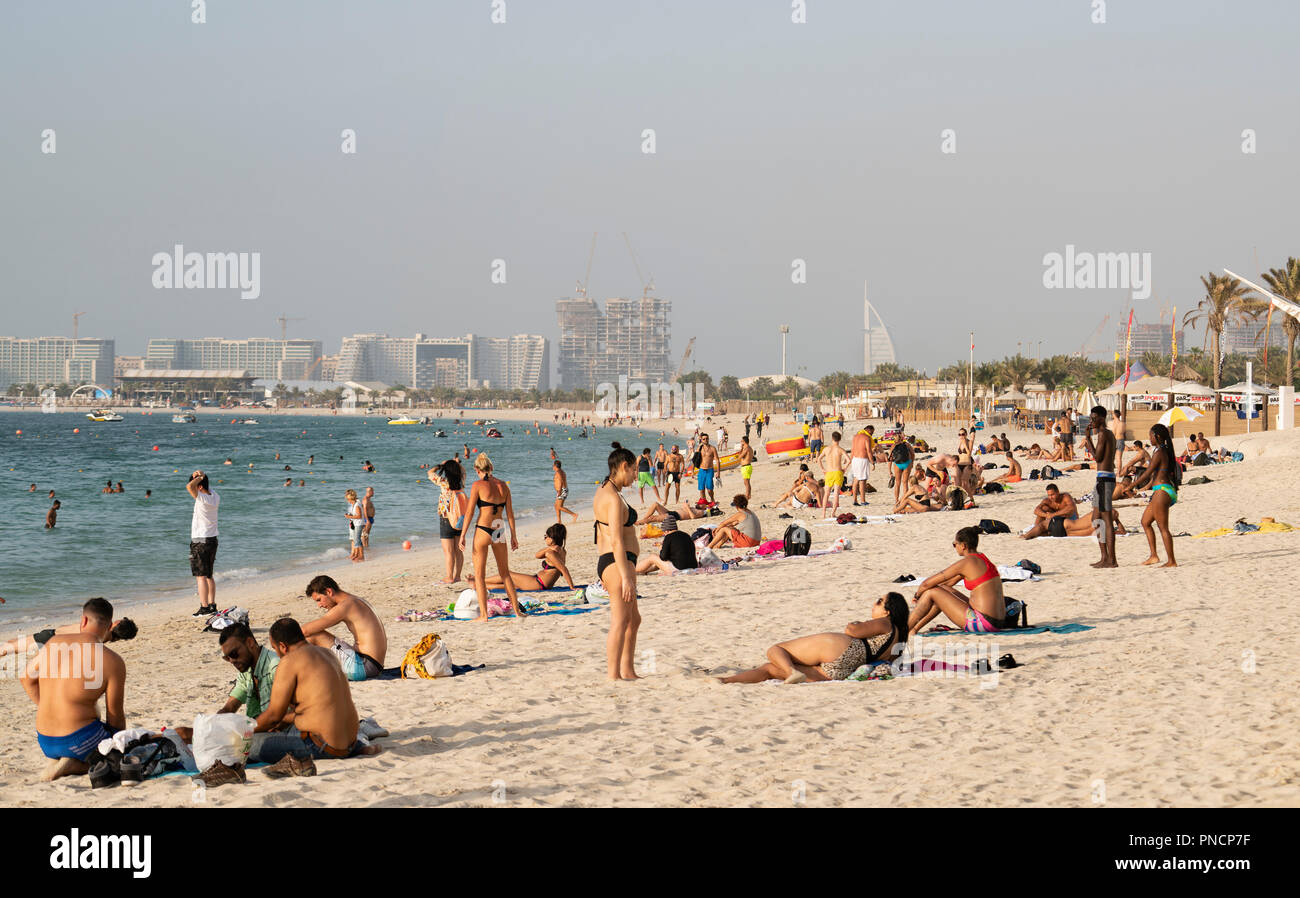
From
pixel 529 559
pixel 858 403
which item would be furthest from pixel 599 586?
pixel 858 403

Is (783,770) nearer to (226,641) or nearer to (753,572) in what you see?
(226,641)

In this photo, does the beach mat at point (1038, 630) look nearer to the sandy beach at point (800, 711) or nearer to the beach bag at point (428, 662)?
the sandy beach at point (800, 711)

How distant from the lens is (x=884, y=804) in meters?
4.88

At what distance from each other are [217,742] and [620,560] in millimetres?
2748

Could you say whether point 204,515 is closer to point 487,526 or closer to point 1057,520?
point 487,526

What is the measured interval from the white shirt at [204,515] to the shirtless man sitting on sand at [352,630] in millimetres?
4063

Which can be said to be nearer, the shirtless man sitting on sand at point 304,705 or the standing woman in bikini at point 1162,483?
the shirtless man sitting on sand at point 304,705

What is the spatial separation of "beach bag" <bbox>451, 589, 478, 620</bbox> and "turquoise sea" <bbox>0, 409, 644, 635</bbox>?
6423 mm

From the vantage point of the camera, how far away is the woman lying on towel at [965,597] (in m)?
8.18

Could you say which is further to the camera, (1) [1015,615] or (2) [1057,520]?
(2) [1057,520]

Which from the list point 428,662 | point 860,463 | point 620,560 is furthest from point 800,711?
point 860,463

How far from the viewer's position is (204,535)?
1115 cm

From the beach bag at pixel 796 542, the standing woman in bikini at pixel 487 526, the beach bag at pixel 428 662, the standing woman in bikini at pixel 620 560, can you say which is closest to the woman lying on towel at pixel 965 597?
the standing woman in bikini at pixel 620 560

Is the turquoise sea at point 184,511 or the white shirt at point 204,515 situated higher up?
the white shirt at point 204,515
